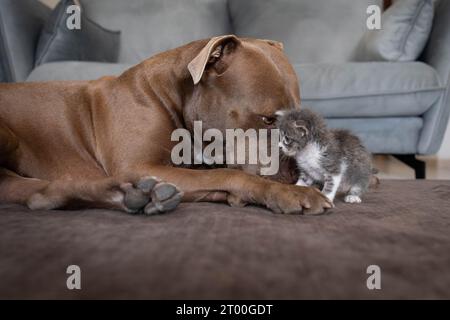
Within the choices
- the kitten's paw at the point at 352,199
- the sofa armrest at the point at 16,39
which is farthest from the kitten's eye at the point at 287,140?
the sofa armrest at the point at 16,39

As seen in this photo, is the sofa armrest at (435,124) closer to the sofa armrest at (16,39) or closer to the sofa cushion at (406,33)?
the sofa cushion at (406,33)

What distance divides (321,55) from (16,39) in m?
2.22

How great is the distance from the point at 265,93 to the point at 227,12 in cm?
271

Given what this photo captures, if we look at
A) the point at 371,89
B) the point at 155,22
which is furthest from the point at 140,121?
the point at 155,22

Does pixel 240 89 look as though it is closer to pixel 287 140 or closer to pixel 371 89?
pixel 287 140

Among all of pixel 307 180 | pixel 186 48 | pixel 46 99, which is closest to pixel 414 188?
pixel 307 180

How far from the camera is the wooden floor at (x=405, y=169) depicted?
3.45 m

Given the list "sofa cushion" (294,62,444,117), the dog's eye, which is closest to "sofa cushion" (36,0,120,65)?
"sofa cushion" (294,62,444,117)

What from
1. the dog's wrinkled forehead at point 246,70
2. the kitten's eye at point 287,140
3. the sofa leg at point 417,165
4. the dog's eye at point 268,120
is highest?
the dog's wrinkled forehead at point 246,70

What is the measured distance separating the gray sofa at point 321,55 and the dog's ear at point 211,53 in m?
1.20

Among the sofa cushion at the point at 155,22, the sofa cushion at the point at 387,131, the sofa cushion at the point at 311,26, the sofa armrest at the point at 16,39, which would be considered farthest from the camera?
the sofa cushion at the point at 155,22

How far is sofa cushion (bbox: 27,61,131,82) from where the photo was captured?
2719mm

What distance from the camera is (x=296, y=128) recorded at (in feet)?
4.56

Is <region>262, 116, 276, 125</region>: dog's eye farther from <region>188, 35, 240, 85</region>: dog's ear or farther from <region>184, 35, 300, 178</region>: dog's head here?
<region>188, 35, 240, 85</region>: dog's ear
